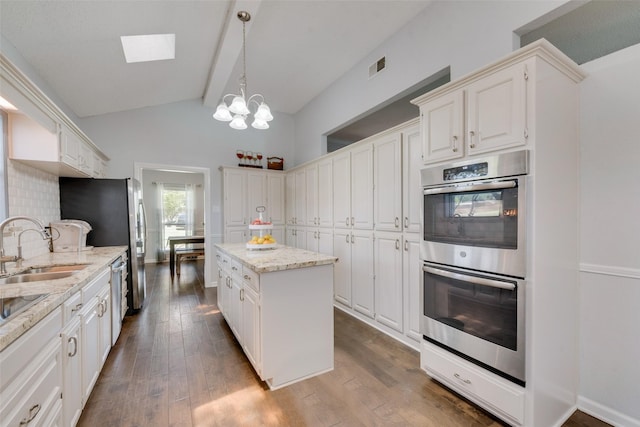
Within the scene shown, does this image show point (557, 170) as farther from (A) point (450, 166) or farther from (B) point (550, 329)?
(B) point (550, 329)

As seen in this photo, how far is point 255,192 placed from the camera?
16.6 ft

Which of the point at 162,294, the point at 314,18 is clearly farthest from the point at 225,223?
the point at 314,18

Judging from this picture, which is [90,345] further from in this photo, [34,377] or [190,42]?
[190,42]

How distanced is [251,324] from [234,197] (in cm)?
311

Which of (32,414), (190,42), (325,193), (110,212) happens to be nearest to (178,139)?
(110,212)

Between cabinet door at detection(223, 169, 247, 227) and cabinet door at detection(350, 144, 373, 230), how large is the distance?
2.34m

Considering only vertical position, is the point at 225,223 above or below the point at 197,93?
below

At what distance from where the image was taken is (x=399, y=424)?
5.51 feet

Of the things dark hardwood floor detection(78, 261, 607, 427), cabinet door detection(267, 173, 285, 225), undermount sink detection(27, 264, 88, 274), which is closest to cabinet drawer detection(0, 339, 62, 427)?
dark hardwood floor detection(78, 261, 607, 427)

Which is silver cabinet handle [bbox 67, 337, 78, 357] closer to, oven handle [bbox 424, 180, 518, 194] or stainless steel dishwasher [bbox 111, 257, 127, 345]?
stainless steel dishwasher [bbox 111, 257, 127, 345]

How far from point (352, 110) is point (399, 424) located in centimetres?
351

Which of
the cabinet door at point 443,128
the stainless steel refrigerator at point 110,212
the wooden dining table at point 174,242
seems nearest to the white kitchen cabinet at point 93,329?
the stainless steel refrigerator at point 110,212

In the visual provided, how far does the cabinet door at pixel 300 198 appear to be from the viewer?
4.62 metres

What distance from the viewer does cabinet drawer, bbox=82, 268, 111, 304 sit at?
1.77 metres
